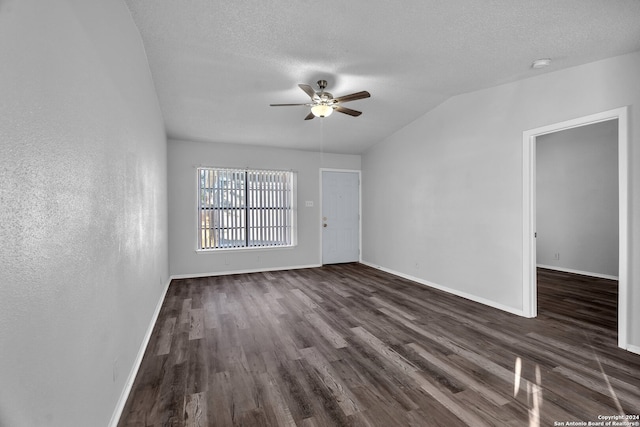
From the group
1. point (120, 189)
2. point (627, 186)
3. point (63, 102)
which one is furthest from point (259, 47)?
point (627, 186)

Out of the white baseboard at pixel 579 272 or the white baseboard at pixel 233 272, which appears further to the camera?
the white baseboard at pixel 233 272

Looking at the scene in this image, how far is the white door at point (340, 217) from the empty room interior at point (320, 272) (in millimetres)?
996

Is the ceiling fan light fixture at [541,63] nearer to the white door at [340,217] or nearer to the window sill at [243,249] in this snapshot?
the white door at [340,217]

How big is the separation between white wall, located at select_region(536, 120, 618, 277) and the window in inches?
213

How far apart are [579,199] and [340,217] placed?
4.72m

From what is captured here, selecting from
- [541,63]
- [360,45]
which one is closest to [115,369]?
[360,45]

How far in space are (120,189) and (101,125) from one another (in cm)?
52

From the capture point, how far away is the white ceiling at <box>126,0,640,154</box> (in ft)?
7.55

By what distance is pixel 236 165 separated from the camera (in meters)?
5.76

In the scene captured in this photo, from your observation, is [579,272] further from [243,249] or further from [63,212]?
[63,212]

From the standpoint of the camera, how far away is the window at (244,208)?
5637mm

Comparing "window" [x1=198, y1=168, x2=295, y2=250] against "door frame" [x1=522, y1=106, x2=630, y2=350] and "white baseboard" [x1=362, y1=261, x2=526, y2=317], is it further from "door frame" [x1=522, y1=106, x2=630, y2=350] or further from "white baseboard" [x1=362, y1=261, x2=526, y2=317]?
"door frame" [x1=522, y1=106, x2=630, y2=350]

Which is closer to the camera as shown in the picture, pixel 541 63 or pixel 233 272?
pixel 541 63

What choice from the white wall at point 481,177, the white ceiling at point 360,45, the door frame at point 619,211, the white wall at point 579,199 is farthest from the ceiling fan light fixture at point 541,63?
the white wall at point 579,199
